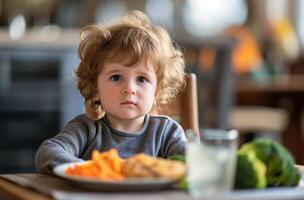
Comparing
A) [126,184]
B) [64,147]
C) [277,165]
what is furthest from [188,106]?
[126,184]

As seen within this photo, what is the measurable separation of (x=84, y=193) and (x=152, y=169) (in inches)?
4.3

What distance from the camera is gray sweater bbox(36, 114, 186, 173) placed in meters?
1.49

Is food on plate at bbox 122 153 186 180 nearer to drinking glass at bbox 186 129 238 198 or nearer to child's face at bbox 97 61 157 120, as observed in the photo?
drinking glass at bbox 186 129 238 198

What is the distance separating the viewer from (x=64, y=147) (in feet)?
4.75

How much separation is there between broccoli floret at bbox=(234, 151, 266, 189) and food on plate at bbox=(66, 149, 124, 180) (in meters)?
0.18

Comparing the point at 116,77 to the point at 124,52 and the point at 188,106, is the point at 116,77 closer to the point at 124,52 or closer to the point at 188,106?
the point at 124,52

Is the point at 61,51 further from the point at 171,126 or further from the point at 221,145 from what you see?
the point at 221,145

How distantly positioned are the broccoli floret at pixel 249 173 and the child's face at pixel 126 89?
33cm

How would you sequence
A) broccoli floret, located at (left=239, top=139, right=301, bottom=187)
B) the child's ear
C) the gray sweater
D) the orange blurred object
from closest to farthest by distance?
broccoli floret, located at (left=239, top=139, right=301, bottom=187)
the gray sweater
the child's ear
the orange blurred object

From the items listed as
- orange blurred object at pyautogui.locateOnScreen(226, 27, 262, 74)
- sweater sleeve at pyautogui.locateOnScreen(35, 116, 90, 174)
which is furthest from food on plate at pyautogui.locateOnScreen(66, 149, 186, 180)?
orange blurred object at pyautogui.locateOnScreen(226, 27, 262, 74)

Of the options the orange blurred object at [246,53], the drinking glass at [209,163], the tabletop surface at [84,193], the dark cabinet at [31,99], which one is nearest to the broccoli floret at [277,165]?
the tabletop surface at [84,193]

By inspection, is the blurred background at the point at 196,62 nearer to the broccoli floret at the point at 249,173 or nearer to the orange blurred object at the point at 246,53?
the orange blurred object at the point at 246,53

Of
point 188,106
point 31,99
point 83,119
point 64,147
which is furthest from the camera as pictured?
point 31,99

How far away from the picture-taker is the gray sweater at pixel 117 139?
1492 millimetres
